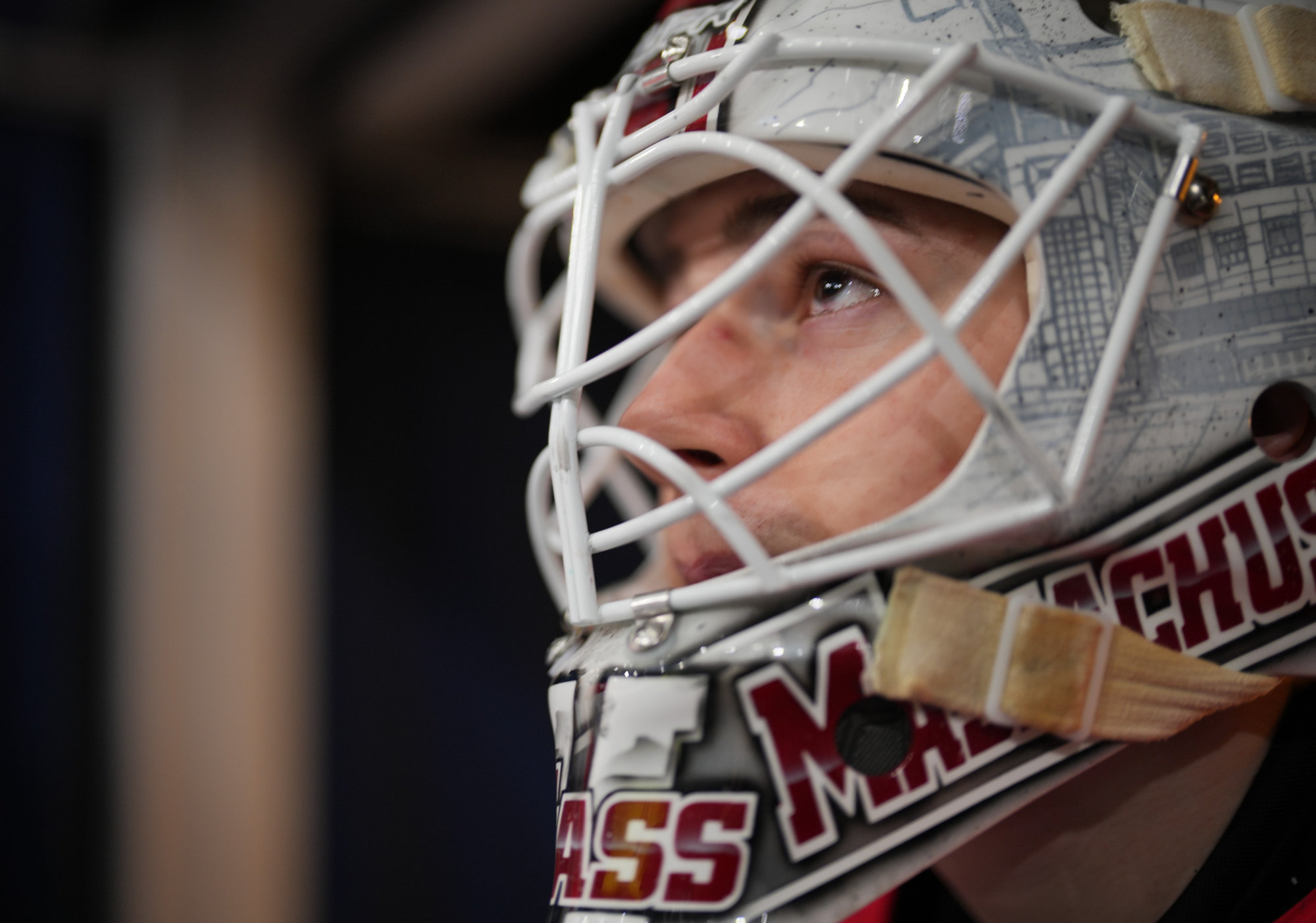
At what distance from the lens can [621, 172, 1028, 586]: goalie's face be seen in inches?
20.0

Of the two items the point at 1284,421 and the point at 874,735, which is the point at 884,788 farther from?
the point at 1284,421

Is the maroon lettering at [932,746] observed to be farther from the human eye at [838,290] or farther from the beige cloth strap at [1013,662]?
the human eye at [838,290]

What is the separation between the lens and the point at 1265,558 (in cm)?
49

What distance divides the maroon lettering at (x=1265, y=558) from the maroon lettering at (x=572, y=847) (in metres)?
0.36

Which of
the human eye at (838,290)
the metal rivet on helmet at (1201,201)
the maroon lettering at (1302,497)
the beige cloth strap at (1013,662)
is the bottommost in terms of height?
the beige cloth strap at (1013,662)

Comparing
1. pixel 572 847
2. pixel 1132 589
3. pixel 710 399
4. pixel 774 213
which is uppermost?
pixel 774 213

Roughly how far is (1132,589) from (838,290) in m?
0.23

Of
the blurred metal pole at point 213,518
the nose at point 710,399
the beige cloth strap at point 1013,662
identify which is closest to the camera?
the beige cloth strap at point 1013,662

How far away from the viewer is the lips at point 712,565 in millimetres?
564


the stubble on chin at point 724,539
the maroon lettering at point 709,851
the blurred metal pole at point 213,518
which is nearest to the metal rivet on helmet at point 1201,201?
the stubble on chin at point 724,539

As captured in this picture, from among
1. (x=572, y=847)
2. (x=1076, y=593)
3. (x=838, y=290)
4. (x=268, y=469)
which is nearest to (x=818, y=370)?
(x=838, y=290)

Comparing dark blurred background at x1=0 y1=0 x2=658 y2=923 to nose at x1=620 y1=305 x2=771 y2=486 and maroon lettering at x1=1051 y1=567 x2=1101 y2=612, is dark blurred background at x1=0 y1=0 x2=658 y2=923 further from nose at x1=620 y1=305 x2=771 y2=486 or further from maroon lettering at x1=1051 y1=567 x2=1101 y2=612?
maroon lettering at x1=1051 y1=567 x2=1101 y2=612

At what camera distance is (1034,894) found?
55 cm

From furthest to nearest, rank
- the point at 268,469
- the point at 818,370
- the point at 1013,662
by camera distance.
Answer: the point at 268,469 < the point at 818,370 < the point at 1013,662
